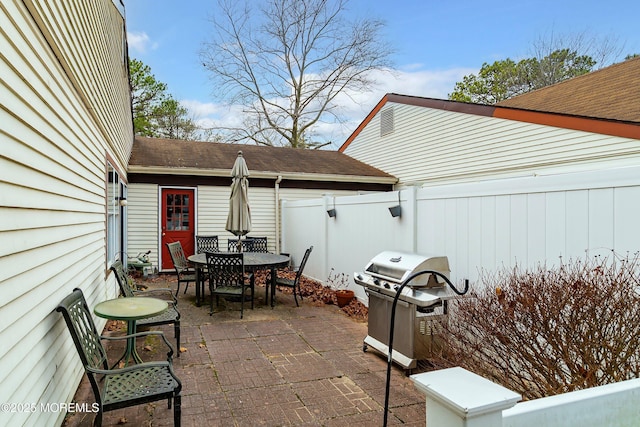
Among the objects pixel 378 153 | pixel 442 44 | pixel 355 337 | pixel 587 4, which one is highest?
pixel 587 4

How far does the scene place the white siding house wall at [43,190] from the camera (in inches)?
76.4

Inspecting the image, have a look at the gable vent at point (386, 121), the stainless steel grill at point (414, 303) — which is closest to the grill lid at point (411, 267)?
the stainless steel grill at point (414, 303)

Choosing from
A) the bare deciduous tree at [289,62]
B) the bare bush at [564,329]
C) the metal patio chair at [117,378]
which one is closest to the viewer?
the bare bush at [564,329]

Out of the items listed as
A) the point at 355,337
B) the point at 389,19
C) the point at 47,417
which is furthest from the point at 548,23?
the point at 47,417

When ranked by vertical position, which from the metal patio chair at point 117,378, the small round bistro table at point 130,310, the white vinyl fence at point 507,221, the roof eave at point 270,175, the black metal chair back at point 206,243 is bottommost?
the metal patio chair at point 117,378

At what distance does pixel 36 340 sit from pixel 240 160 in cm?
555

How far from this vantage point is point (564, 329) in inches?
102

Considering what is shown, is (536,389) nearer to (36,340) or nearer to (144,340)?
(36,340)

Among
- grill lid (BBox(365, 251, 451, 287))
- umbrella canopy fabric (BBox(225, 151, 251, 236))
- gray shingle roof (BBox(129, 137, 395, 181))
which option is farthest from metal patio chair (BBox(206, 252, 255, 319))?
gray shingle roof (BBox(129, 137, 395, 181))

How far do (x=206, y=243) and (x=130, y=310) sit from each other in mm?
6412

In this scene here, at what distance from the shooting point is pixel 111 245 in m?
6.54

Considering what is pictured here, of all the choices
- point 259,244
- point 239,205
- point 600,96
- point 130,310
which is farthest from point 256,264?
point 600,96

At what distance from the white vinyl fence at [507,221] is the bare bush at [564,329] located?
0.24 m

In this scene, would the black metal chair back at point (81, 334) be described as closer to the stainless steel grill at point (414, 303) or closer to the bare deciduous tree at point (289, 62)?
→ the stainless steel grill at point (414, 303)
